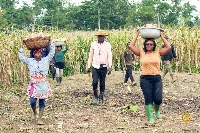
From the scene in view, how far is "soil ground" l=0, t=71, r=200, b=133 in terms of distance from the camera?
759 centimetres

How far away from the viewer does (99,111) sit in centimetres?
957

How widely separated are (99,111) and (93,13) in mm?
52563

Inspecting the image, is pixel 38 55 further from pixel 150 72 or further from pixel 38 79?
pixel 150 72

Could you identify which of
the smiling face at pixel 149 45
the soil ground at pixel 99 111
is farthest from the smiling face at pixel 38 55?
the smiling face at pixel 149 45

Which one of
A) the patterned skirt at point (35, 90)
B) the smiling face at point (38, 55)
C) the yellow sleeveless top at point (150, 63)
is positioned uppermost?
the smiling face at point (38, 55)

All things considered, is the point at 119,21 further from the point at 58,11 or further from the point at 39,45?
the point at 39,45

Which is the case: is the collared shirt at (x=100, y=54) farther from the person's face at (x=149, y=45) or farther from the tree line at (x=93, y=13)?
the tree line at (x=93, y=13)

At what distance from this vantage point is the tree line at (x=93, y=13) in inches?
2041

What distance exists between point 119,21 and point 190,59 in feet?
136

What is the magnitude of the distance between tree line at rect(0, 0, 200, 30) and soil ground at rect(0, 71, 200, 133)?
122 feet

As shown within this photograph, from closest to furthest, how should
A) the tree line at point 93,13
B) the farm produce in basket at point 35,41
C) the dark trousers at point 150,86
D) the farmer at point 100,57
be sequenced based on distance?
the dark trousers at point 150,86 → the farm produce in basket at point 35,41 → the farmer at point 100,57 → the tree line at point 93,13

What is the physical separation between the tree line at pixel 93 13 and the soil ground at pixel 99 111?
1460 inches

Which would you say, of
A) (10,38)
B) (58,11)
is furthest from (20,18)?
(10,38)

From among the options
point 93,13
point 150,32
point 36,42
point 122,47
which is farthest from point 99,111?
point 93,13
